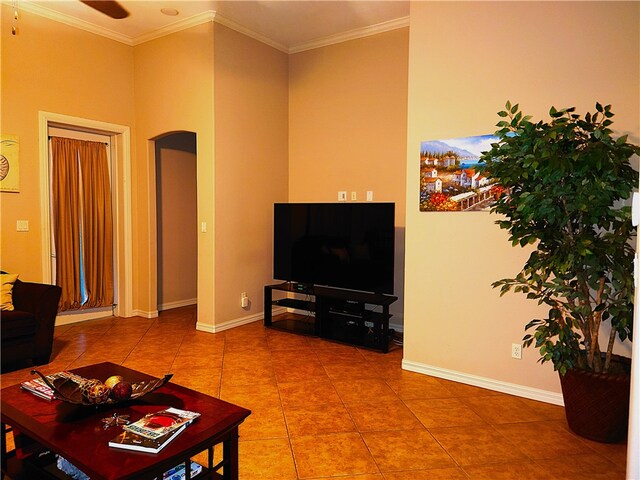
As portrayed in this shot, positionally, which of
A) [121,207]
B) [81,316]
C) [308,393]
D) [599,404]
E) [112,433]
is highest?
[121,207]

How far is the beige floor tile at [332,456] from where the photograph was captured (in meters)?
2.28

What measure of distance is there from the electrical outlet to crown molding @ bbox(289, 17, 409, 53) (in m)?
3.53

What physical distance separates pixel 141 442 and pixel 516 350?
2.68m

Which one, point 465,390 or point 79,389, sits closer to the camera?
point 79,389

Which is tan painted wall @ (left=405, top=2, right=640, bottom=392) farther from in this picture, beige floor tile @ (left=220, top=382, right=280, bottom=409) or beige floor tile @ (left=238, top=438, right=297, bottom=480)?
beige floor tile @ (left=238, top=438, right=297, bottom=480)

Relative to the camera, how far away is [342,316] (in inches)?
185

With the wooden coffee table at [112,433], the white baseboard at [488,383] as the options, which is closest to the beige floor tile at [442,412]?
the white baseboard at [488,383]

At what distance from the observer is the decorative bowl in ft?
6.09

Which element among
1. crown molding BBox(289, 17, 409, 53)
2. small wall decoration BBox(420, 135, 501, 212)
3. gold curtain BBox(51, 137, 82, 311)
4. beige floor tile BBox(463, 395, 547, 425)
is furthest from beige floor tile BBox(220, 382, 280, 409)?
crown molding BBox(289, 17, 409, 53)

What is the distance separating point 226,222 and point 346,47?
2.53m

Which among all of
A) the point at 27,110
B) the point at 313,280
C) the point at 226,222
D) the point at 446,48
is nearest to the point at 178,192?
the point at 226,222

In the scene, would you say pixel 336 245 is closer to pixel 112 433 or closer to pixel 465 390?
pixel 465 390

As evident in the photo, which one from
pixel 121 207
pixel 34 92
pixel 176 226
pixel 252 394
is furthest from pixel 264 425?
pixel 34 92

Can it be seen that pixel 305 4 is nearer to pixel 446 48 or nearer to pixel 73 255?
pixel 446 48
